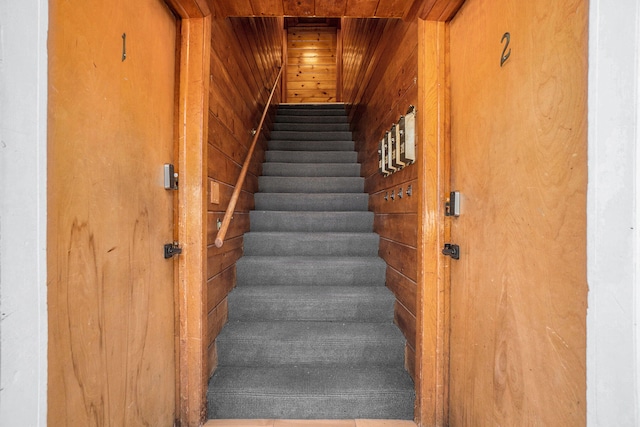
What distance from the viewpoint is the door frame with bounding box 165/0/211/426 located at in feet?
4.45

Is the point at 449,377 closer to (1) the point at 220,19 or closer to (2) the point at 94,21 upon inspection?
(2) the point at 94,21

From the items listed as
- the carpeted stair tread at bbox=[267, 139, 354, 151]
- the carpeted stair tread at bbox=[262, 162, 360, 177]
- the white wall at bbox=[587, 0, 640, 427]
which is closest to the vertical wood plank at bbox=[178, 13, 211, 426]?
the white wall at bbox=[587, 0, 640, 427]

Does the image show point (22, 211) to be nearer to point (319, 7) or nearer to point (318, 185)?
point (319, 7)

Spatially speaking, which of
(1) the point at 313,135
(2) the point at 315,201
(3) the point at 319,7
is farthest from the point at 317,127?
(3) the point at 319,7

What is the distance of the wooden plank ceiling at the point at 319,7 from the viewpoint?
4.56ft

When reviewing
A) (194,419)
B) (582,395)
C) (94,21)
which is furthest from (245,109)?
(582,395)

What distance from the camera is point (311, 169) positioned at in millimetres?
3195

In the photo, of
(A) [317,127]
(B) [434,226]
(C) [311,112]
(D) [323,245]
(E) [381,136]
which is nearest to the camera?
(B) [434,226]

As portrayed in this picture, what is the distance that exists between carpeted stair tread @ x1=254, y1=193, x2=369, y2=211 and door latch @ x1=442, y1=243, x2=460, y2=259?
1507mm

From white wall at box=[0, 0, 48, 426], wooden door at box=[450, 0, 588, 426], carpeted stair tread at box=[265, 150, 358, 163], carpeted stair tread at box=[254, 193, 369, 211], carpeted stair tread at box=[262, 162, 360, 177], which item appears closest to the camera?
white wall at box=[0, 0, 48, 426]

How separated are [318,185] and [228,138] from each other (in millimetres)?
1327

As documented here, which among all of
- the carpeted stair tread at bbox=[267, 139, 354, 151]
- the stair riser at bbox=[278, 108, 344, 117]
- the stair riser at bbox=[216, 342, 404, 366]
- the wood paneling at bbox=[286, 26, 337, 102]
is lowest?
the stair riser at bbox=[216, 342, 404, 366]

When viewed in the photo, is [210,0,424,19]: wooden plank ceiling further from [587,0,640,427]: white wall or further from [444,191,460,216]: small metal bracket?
[587,0,640,427]: white wall

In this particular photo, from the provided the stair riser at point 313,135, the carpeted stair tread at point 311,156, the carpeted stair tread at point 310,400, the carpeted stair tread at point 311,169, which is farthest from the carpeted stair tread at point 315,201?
the carpeted stair tread at point 310,400
